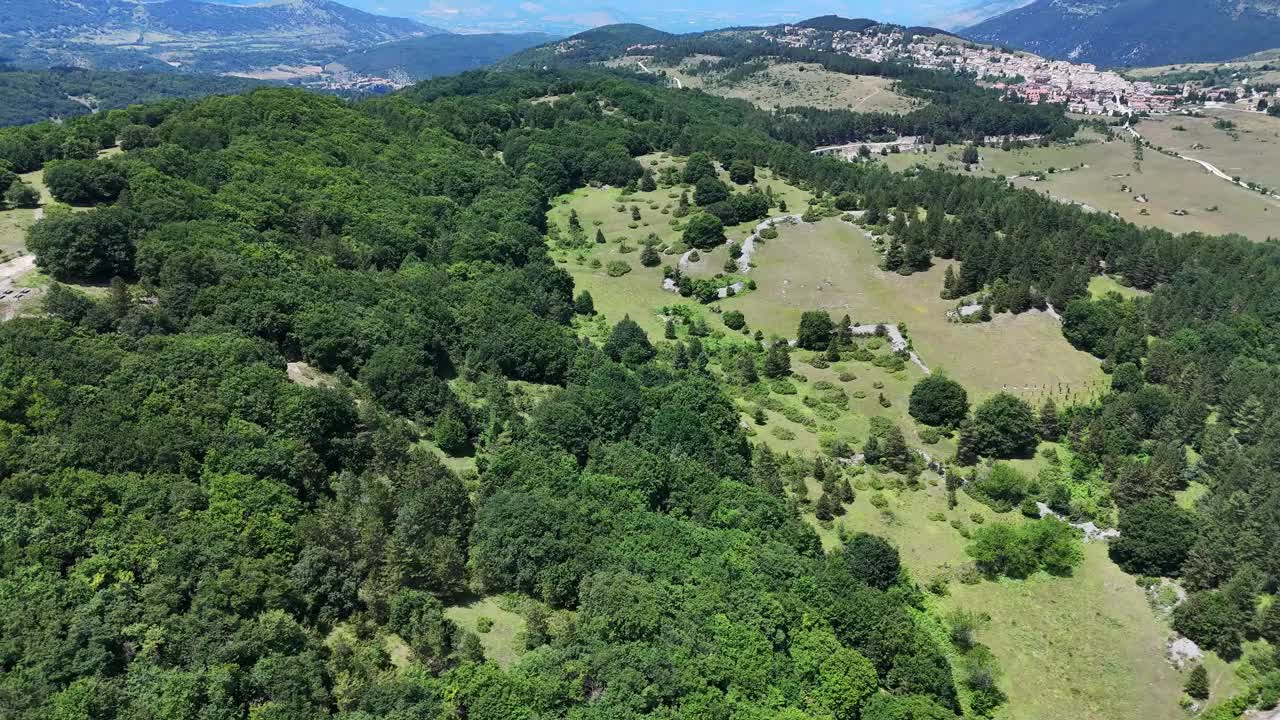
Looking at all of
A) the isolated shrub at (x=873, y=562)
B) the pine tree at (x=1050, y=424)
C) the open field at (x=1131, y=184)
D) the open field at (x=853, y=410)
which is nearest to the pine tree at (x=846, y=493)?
the open field at (x=853, y=410)

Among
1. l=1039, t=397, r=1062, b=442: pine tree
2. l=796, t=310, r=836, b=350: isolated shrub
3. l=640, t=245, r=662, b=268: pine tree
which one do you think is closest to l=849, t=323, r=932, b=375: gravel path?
l=796, t=310, r=836, b=350: isolated shrub

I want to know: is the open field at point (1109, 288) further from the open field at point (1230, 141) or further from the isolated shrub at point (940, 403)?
the open field at point (1230, 141)

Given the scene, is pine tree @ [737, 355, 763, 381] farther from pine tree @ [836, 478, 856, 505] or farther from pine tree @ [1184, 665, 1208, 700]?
pine tree @ [1184, 665, 1208, 700]

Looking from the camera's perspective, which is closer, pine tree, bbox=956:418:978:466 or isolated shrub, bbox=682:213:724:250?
pine tree, bbox=956:418:978:466

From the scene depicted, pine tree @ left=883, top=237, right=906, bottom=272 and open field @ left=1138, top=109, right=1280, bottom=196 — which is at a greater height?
open field @ left=1138, top=109, right=1280, bottom=196

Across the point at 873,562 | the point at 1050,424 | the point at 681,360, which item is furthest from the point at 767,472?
the point at 1050,424

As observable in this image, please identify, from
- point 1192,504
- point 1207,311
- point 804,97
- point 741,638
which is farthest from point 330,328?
point 804,97

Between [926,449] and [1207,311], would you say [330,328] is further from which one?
[1207,311]
